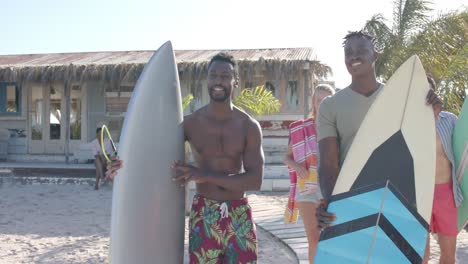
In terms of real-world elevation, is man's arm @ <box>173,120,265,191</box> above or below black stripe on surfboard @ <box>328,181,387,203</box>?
above

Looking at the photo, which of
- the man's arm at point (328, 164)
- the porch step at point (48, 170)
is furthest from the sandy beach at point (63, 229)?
the man's arm at point (328, 164)

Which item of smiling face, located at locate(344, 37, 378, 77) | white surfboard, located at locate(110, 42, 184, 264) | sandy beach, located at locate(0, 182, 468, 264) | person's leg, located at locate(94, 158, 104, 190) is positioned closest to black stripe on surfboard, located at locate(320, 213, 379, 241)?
smiling face, located at locate(344, 37, 378, 77)

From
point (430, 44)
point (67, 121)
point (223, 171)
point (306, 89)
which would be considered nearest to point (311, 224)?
point (223, 171)

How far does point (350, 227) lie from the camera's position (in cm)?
207

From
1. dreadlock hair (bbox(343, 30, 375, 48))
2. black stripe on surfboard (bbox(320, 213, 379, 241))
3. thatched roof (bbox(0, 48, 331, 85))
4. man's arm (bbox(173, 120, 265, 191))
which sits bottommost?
black stripe on surfboard (bbox(320, 213, 379, 241))

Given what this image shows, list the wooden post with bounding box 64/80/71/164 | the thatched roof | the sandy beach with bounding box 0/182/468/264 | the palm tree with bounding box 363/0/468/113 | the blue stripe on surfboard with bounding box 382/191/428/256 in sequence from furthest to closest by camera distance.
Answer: the wooden post with bounding box 64/80/71/164 → the thatched roof → the palm tree with bounding box 363/0/468/113 → the sandy beach with bounding box 0/182/468/264 → the blue stripe on surfboard with bounding box 382/191/428/256

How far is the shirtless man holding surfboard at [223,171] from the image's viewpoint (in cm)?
217

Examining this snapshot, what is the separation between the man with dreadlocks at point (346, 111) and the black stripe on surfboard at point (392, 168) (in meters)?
0.14

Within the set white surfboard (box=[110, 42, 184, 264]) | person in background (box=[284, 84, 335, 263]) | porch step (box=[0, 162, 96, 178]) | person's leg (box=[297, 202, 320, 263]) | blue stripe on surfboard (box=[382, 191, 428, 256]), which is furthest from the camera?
porch step (box=[0, 162, 96, 178])

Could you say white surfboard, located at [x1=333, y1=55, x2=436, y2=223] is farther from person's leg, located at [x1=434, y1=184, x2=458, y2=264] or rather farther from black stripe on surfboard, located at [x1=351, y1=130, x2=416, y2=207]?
person's leg, located at [x1=434, y1=184, x2=458, y2=264]

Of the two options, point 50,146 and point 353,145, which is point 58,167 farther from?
point 353,145

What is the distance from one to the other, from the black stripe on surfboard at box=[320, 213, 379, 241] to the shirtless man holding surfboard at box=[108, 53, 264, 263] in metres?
0.34

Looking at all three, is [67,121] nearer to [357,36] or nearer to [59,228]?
[59,228]

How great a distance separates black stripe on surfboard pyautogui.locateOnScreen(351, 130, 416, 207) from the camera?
2.14 m
